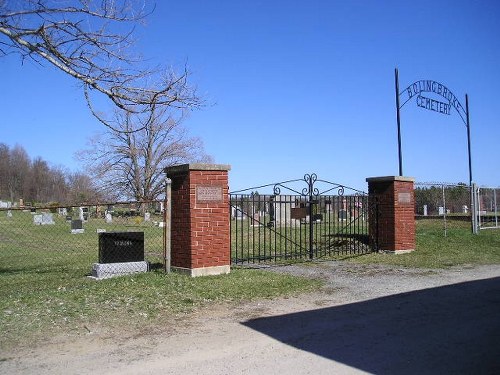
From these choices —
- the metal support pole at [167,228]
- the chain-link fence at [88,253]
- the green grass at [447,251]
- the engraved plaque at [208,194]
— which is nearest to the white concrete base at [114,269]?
the chain-link fence at [88,253]

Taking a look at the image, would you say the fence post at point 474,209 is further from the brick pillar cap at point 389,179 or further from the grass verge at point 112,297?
the grass verge at point 112,297

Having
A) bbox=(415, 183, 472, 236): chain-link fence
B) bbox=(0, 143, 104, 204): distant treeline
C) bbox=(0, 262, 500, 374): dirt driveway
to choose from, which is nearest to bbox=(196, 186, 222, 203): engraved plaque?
bbox=(0, 262, 500, 374): dirt driveway

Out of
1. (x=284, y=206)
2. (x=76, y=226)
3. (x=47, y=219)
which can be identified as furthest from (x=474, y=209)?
(x=47, y=219)

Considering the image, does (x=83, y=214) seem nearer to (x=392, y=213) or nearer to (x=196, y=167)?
(x=392, y=213)

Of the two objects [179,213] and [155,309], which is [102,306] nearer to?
[155,309]

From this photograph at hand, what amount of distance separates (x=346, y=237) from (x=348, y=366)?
1091cm

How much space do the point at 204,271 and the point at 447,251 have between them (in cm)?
784

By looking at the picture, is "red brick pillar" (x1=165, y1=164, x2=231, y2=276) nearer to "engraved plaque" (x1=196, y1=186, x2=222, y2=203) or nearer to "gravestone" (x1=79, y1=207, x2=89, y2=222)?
"engraved plaque" (x1=196, y1=186, x2=222, y2=203)

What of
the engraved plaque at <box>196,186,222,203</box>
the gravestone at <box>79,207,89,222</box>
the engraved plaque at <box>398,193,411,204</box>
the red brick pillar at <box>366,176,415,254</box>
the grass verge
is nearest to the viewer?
the grass verge

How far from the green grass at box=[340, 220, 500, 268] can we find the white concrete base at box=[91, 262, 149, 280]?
18.2 ft

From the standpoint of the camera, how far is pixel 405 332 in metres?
5.62

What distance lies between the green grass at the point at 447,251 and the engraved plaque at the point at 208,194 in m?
4.53

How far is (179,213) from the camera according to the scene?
31.1 feet

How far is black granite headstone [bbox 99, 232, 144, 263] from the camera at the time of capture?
31.0ft
